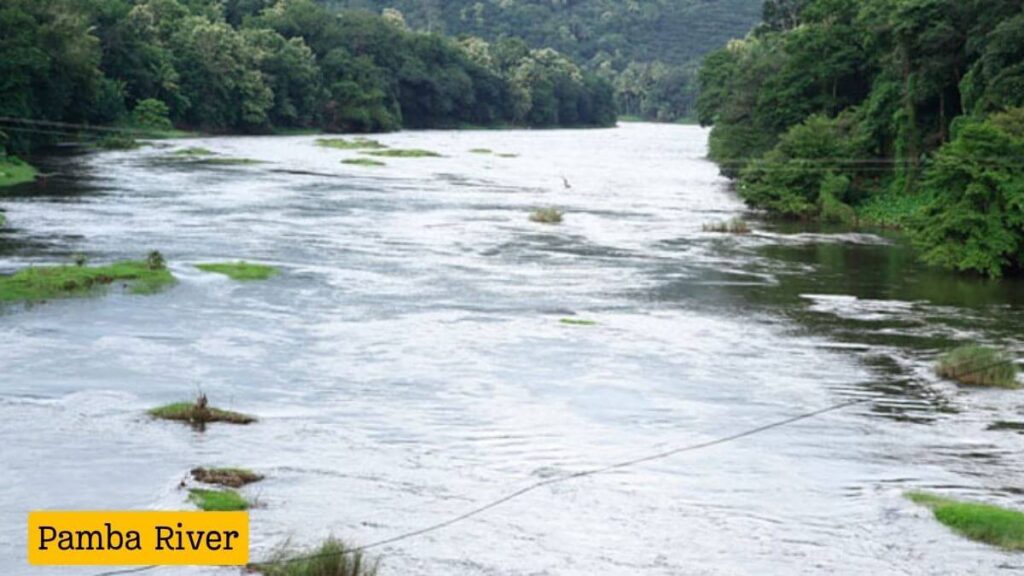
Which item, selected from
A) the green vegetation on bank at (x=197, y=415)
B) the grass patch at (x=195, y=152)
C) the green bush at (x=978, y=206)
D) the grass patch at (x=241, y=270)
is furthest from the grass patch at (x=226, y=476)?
the grass patch at (x=195, y=152)

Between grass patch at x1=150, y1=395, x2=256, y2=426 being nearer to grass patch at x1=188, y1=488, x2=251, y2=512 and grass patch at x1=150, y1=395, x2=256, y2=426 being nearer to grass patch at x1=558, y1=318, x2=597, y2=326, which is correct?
grass patch at x1=188, y1=488, x2=251, y2=512

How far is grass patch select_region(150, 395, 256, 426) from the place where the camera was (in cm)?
2745

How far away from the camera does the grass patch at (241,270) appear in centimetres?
4538

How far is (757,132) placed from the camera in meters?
91.6

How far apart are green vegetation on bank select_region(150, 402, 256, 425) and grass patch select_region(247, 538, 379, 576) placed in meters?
7.95

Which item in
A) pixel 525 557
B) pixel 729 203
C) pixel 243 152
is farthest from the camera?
pixel 243 152

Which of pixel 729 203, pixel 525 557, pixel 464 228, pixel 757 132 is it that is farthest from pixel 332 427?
pixel 757 132

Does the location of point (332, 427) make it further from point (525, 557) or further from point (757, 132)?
point (757, 132)

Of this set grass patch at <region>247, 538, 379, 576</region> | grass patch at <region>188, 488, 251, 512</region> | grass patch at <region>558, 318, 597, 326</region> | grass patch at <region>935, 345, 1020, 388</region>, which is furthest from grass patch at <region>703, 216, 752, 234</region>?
grass patch at <region>247, 538, 379, 576</region>

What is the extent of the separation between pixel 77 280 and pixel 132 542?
23.2m

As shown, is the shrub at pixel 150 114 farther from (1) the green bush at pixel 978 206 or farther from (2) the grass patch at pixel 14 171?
(1) the green bush at pixel 978 206

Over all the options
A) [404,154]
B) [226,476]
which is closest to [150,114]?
[404,154]

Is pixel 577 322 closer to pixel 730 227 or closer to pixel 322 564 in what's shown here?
pixel 322 564

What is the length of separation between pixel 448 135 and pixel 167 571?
483ft
